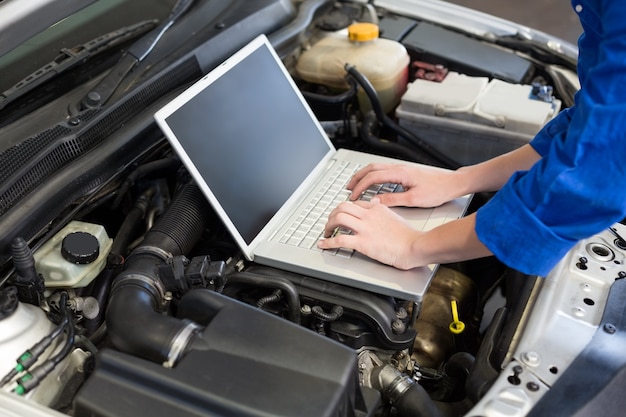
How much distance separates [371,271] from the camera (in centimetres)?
103

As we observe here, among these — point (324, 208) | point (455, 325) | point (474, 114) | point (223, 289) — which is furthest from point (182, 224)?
A: point (474, 114)

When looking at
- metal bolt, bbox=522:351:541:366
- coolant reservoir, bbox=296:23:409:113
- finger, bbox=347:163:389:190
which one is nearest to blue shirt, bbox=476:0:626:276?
metal bolt, bbox=522:351:541:366

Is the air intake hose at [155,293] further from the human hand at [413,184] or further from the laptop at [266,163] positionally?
the human hand at [413,184]

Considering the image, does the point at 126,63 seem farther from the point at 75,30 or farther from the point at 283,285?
the point at 283,285

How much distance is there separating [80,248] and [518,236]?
2.17 feet

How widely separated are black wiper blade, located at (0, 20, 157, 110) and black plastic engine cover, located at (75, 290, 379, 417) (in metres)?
0.62

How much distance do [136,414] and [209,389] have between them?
9 cm

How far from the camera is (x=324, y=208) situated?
122 cm

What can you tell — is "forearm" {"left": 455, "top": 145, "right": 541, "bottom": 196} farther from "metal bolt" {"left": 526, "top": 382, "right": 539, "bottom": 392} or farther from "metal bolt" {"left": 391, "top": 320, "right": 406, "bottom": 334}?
"metal bolt" {"left": 526, "top": 382, "right": 539, "bottom": 392}

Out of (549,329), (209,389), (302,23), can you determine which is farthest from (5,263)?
(302,23)

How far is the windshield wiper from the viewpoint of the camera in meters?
1.22

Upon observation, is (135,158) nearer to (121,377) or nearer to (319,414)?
(121,377)

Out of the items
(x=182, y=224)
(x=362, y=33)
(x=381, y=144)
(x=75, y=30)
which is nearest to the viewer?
(x=182, y=224)

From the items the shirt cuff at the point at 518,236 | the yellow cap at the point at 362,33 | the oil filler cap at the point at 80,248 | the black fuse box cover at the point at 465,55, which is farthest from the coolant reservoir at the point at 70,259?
the black fuse box cover at the point at 465,55
